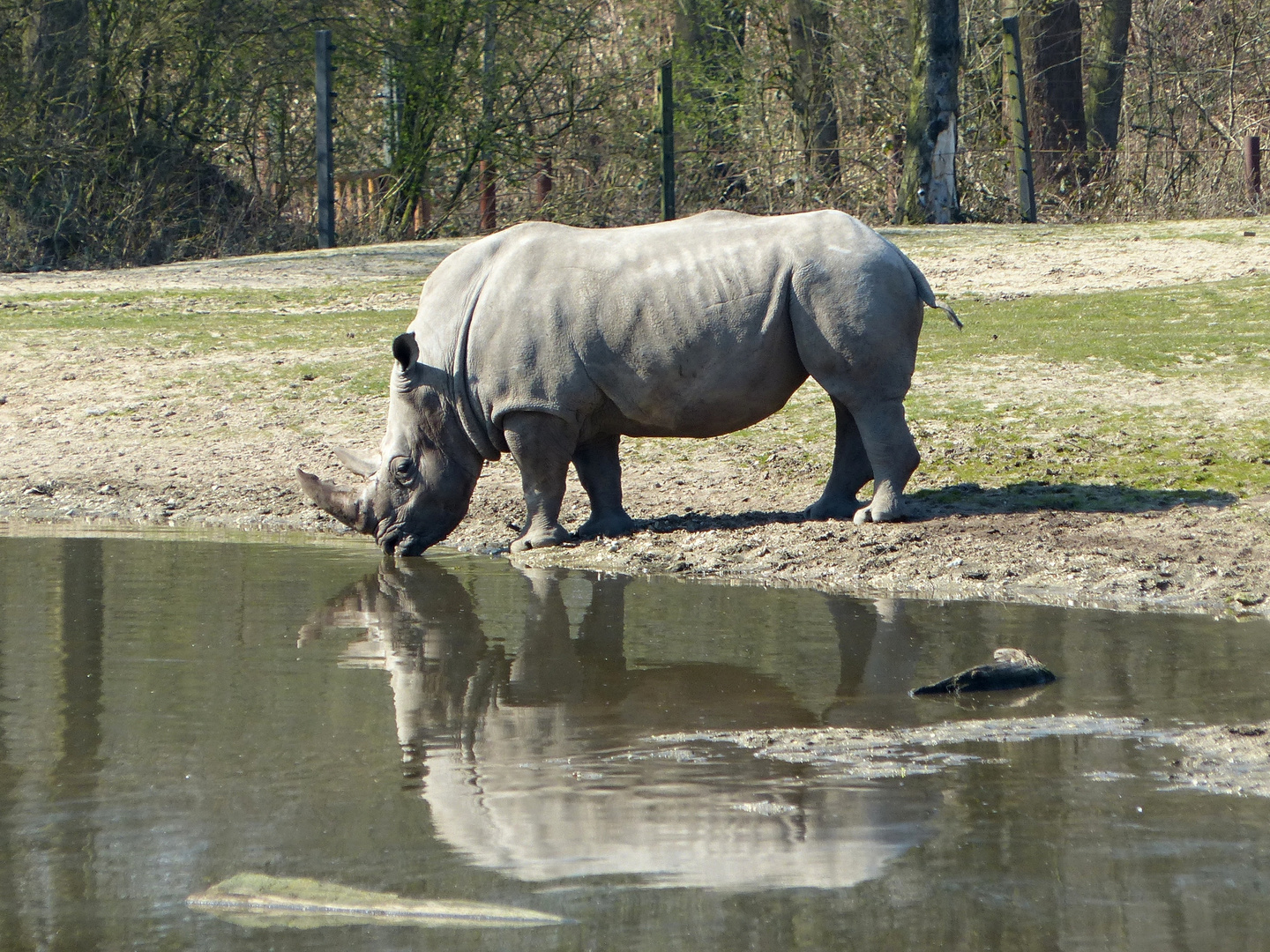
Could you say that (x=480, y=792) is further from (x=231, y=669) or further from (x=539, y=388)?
(x=539, y=388)

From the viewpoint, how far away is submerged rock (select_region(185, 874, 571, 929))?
3678 millimetres

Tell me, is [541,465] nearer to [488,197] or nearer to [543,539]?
[543,539]

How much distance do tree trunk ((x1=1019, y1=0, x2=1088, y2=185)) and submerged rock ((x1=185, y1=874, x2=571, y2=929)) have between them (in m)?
17.2

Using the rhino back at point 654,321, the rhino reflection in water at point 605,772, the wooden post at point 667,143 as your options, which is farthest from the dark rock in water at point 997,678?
the wooden post at point 667,143

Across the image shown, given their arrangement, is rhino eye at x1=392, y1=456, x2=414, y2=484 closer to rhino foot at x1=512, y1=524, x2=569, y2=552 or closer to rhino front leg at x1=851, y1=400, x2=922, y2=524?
rhino foot at x1=512, y1=524, x2=569, y2=552

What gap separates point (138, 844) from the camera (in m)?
4.15

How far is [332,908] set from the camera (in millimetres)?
3750

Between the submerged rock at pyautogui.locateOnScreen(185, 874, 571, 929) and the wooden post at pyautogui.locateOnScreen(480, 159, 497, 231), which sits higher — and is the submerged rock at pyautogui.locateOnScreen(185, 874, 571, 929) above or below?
below

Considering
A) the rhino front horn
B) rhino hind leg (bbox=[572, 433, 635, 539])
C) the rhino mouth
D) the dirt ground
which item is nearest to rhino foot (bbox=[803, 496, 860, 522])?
the dirt ground

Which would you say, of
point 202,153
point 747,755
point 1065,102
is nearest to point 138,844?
point 747,755

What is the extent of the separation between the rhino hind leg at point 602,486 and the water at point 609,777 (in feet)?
3.84

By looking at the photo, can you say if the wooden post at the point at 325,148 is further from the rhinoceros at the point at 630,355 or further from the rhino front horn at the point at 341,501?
the rhino front horn at the point at 341,501

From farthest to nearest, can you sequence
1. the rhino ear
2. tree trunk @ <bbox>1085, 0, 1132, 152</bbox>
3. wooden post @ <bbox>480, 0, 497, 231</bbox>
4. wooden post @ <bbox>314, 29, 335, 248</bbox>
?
1. tree trunk @ <bbox>1085, 0, 1132, 152</bbox>
2. wooden post @ <bbox>480, 0, 497, 231</bbox>
3. wooden post @ <bbox>314, 29, 335, 248</bbox>
4. the rhino ear

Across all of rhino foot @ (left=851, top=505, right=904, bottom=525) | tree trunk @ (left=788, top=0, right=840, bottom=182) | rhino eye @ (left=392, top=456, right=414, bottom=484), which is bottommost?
rhino foot @ (left=851, top=505, right=904, bottom=525)
